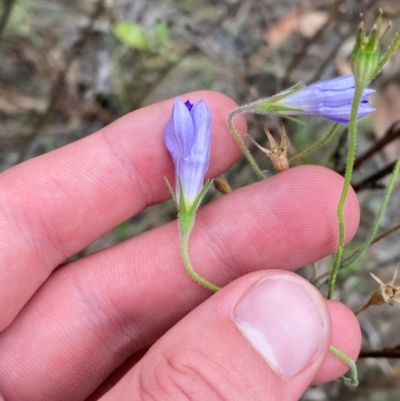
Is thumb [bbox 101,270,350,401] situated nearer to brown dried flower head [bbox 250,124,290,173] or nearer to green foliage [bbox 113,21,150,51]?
brown dried flower head [bbox 250,124,290,173]

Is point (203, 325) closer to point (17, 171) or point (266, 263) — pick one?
point (266, 263)

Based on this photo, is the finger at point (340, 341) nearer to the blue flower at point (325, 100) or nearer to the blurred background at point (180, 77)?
the blue flower at point (325, 100)

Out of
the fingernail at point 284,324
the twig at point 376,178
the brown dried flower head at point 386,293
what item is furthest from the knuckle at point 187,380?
the twig at point 376,178

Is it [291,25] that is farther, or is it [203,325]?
[291,25]

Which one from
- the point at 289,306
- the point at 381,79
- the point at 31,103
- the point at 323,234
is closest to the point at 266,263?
the point at 323,234

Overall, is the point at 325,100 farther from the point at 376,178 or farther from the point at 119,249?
the point at 119,249

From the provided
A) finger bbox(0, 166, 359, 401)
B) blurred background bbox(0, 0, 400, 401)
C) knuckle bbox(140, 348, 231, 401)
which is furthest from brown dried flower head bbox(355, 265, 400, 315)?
blurred background bbox(0, 0, 400, 401)
